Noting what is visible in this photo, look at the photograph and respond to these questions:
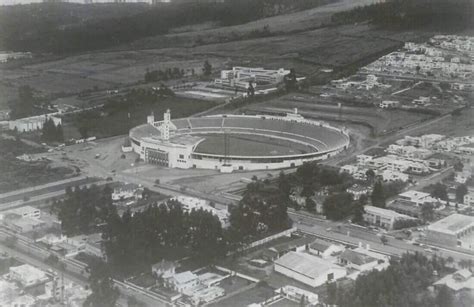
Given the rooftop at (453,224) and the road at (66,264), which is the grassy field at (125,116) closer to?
the road at (66,264)

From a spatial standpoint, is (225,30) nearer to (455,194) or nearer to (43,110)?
(43,110)

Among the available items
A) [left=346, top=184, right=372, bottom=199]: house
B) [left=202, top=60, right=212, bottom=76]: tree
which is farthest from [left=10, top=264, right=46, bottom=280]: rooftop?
[left=202, top=60, right=212, bottom=76]: tree

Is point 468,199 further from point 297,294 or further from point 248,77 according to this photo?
point 248,77

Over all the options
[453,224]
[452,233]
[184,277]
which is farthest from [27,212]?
[453,224]

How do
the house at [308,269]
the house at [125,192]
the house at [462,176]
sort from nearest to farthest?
the house at [308,269]
the house at [125,192]
the house at [462,176]

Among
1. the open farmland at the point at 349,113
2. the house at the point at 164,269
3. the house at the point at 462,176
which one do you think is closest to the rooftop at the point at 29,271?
the house at the point at 164,269
